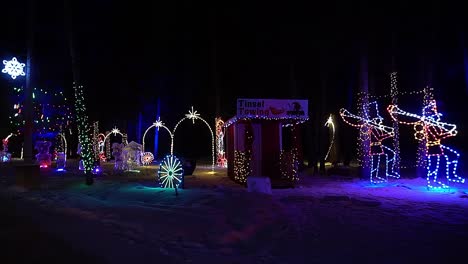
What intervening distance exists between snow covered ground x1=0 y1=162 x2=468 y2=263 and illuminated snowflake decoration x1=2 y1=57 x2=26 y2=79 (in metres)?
4.77

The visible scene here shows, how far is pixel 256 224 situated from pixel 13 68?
478 inches

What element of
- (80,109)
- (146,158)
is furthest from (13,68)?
(146,158)

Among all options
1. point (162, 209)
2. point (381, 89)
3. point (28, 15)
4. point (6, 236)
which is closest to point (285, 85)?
point (381, 89)

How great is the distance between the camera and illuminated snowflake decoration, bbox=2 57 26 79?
16797 mm

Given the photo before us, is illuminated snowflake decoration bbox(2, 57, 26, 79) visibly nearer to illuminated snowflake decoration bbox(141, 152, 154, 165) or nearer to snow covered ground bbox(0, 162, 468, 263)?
snow covered ground bbox(0, 162, 468, 263)

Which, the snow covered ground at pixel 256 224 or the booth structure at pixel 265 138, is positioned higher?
the booth structure at pixel 265 138

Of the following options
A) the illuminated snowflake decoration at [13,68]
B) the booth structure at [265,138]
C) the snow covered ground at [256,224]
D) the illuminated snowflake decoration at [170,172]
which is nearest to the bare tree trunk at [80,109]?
the illuminated snowflake decoration at [13,68]

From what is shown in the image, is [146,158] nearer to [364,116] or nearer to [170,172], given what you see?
[170,172]

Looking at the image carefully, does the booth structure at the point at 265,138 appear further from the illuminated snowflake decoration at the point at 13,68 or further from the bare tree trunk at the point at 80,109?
the illuminated snowflake decoration at the point at 13,68

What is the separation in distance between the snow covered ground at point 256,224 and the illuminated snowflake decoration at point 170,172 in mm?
807

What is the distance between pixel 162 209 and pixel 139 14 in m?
30.6

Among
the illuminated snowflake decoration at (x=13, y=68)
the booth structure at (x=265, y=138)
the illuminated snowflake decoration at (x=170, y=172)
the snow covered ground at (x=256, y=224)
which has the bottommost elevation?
the snow covered ground at (x=256, y=224)

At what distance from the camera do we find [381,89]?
30.4 m

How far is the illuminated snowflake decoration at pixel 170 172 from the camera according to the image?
1595cm
